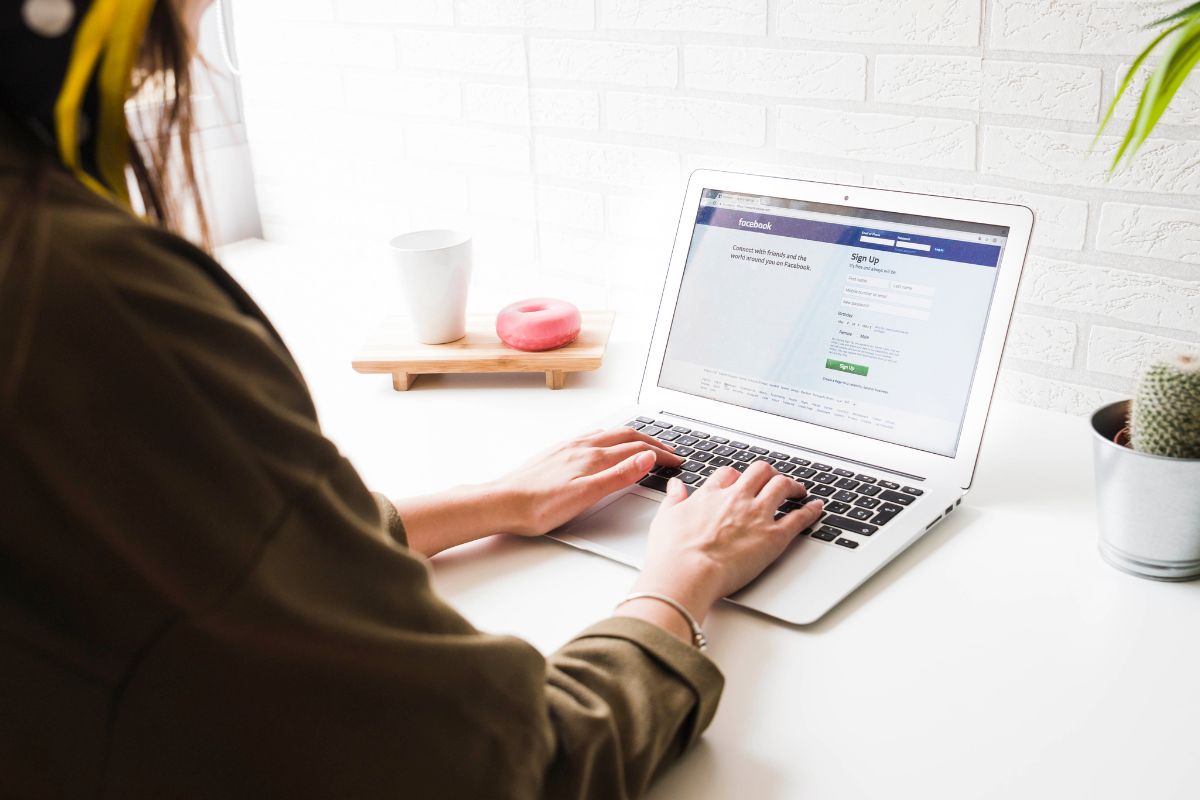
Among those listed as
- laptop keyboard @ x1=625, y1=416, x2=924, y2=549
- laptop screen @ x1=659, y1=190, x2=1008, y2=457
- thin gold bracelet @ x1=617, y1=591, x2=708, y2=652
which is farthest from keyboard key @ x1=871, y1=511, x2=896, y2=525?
thin gold bracelet @ x1=617, y1=591, x2=708, y2=652

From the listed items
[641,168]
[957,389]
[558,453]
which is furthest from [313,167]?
[957,389]

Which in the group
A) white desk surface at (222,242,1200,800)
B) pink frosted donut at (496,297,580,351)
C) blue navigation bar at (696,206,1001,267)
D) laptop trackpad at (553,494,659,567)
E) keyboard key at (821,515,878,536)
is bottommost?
white desk surface at (222,242,1200,800)

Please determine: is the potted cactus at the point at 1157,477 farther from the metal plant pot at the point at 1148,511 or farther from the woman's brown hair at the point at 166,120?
the woman's brown hair at the point at 166,120

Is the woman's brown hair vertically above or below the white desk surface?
above

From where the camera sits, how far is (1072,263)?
1.13 meters

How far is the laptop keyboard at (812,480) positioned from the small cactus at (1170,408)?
20 cm

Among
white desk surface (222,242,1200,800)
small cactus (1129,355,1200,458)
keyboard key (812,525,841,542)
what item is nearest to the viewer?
white desk surface (222,242,1200,800)

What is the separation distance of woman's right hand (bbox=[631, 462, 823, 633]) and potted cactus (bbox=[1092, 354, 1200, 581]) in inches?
8.9

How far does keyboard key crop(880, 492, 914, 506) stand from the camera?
37.3 inches

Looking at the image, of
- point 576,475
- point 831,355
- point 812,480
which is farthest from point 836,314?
point 576,475

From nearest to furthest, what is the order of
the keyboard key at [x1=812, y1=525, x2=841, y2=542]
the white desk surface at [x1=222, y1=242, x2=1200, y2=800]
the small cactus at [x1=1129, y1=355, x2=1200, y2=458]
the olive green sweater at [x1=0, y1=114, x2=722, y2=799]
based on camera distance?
the olive green sweater at [x1=0, y1=114, x2=722, y2=799]
the white desk surface at [x1=222, y1=242, x2=1200, y2=800]
the small cactus at [x1=1129, y1=355, x2=1200, y2=458]
the keyboard key at [x1=812, y1=525, x2=841, y2=542]

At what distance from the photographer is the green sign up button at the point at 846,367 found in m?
1.05

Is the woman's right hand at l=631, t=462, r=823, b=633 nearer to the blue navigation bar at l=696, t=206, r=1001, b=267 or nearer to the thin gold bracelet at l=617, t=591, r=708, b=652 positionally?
the thin gold bracelet at l=617, t=591, r=708, b=652

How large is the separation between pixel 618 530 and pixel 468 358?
42 cm
